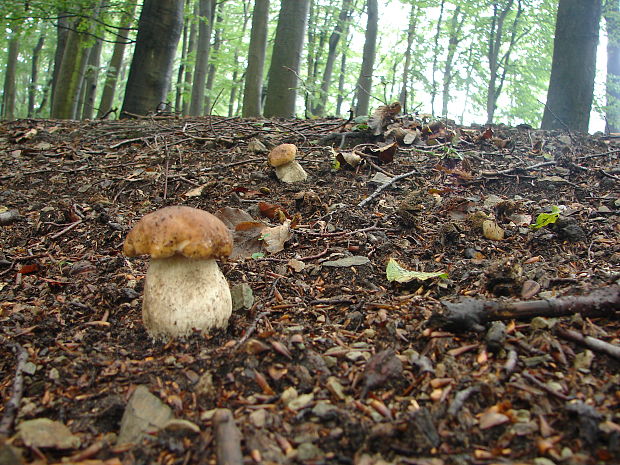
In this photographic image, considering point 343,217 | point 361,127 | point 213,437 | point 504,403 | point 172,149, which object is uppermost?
point 361,127

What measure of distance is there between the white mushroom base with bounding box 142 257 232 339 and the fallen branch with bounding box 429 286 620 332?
1.09m

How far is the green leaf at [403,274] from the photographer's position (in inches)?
96.7

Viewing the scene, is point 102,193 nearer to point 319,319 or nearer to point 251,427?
point 319,319

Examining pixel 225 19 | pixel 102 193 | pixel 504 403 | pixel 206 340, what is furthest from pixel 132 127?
pixel 225 19

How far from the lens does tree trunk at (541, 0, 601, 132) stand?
6.58 meters

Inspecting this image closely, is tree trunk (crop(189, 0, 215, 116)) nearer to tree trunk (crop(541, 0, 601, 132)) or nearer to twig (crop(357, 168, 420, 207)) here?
tree trunk (crop(541, 0, 601, 132))

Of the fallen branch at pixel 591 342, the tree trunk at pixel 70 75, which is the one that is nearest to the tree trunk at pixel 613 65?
the fallen branch at pixel 591 342

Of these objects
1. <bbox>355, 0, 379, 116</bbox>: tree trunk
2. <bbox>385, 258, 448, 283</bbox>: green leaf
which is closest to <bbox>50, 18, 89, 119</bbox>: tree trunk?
<bbox>355, 0, 379, 116</bbox>: tree trunk

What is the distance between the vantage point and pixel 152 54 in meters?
6.69

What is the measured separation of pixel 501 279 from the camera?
227cm

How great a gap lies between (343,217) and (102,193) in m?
2.49

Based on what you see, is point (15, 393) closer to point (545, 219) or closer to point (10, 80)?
point (545, 219)

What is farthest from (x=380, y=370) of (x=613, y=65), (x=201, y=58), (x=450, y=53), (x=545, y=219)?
(x=613, y=65)

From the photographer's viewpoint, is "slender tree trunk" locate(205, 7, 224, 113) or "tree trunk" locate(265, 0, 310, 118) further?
"slender tree trunk" locate(205, 7, 224, 113)
